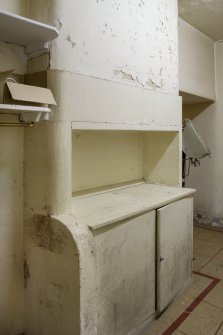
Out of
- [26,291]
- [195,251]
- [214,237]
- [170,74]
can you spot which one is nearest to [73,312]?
[26,291]

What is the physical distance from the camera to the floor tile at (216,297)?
93.4 inches

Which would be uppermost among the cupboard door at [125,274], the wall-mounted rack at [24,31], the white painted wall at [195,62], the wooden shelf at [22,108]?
the white painted wall at [195,62]

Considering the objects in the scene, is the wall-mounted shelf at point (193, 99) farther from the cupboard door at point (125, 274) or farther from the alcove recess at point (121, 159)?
the cupboard door at point (125, 274)

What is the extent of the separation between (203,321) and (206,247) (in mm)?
1557

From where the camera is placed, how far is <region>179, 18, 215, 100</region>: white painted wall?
3379mm

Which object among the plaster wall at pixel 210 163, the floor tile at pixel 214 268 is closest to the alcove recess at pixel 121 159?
the floor tile at pixel 214 268

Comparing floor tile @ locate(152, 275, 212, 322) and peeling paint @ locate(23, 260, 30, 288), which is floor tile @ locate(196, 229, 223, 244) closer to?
floor tile @ locate(152, 275, 212, 322)

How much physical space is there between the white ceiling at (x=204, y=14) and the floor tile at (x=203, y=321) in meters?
3.01

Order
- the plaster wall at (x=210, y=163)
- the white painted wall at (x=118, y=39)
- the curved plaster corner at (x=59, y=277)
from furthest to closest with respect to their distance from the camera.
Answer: the plaster wall at (x=210, y=163), the white painted wall at (x=118, y=39), the curved plaster corner at (x=59, y=277)

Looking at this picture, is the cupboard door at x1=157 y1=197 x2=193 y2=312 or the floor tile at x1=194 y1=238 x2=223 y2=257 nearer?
the cupboard door at x1=157 y1=197 x2=193 y2=312

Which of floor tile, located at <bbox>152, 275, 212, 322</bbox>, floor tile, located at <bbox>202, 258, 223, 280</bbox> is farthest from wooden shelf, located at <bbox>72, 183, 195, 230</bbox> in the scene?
floor tile, located at <bbox>202, 258, 223, 280</bbox>

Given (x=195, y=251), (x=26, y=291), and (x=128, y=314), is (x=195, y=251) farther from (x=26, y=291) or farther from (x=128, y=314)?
(x=26, y=291)

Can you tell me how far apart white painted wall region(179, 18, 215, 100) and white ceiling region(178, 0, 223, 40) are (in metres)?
0.11

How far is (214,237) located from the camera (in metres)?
3.92
